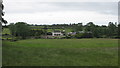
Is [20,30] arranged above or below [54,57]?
above

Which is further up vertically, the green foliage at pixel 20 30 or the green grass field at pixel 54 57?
the green foliage at pixel 20 30

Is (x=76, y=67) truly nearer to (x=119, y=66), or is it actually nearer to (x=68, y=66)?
(x=68, y=66)

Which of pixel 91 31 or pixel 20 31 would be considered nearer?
pixel 20 31

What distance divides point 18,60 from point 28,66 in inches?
88.0

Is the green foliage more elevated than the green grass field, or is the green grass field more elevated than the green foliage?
the green foliage

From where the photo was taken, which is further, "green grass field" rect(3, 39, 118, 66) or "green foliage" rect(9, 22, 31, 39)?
"green foliage" rect(9, 22, 31, 39)

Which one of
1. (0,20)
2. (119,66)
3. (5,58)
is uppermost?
(0,20)

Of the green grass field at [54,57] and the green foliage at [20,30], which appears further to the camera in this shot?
the green foliage at [20,30]

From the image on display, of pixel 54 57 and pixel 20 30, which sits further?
pixel 20 30

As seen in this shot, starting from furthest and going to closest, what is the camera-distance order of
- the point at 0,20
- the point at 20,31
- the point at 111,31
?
1. the point at 111,31
2. the point at 20,31
3. the point at 0,20

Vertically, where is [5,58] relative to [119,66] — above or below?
above

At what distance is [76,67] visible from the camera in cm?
1520

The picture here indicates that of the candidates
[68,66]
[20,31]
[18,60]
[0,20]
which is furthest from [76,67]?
[20,31]

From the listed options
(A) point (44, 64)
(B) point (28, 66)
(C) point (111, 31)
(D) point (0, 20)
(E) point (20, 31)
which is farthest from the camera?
(C) point (111, 31)
